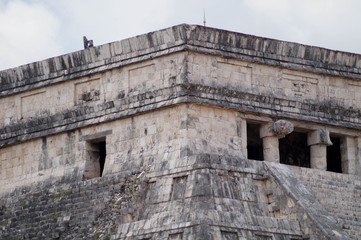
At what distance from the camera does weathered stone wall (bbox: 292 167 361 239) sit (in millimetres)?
30750

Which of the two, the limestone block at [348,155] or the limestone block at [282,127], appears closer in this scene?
the limestone block at [282,127]

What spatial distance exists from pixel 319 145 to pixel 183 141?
14.4 ft

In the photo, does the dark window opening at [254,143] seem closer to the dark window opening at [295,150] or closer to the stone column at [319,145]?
the dark window opening at [295,150]

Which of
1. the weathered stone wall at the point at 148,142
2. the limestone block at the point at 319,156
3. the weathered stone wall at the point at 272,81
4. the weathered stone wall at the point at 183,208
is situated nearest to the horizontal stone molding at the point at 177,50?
the weathered stone wall at the point at 272,81

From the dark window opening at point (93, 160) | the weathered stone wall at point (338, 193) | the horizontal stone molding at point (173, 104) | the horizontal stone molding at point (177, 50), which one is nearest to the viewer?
the horizontal stone molding at point (173, 104)

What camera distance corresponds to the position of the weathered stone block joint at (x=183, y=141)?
28.8m

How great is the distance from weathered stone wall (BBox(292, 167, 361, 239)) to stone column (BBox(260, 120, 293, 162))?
2.03 feet

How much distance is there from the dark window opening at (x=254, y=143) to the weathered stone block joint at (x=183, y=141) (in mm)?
41

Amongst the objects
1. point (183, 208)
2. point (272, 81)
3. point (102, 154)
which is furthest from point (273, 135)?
point (102, 154)

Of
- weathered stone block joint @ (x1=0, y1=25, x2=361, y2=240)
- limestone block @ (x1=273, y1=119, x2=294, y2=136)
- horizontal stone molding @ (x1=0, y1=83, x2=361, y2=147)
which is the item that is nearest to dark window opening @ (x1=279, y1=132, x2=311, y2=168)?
weathered stone block joint @ (x1=0, y1=25, x2=361, y2=240)

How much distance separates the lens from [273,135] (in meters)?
31.3

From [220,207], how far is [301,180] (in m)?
3.62

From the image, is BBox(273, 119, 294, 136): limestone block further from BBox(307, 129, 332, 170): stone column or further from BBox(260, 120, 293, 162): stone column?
BBox(307, 129, 332, 170): stone column

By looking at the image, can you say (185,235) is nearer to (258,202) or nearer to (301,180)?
(258,202)
